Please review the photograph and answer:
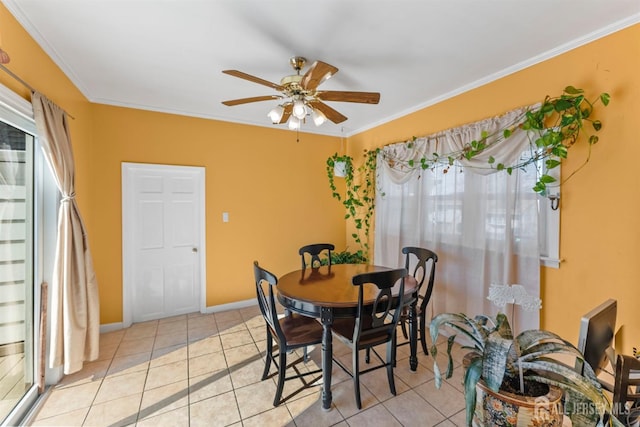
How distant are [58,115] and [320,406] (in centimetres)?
291

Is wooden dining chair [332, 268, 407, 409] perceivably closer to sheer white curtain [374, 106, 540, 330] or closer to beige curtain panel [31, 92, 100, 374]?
sheer white curtain [374, 106, 540, 330]

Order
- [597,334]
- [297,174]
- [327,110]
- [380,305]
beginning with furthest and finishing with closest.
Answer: [297,174]
[327,110]
[380,305]
[597,334]

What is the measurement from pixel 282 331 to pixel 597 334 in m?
1.73

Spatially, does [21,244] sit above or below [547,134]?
below

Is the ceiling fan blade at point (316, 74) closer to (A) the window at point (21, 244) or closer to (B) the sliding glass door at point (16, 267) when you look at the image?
(A) the window at point (21, 244)

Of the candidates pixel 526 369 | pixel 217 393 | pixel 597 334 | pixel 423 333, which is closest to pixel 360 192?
pixel 423 333

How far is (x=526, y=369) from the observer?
897 millimetres

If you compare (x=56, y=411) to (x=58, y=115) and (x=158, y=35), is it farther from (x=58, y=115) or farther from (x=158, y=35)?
(x=158, y=35)

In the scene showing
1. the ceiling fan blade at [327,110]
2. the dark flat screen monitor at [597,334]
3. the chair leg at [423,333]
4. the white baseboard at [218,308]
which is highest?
the ceiling fan blade at [327,110]

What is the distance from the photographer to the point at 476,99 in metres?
2.70

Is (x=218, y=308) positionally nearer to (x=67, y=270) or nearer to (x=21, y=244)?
(x=67, y=270)

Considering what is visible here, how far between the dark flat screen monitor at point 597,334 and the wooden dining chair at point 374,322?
0.99m

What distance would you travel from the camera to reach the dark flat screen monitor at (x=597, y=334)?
987 millimetres

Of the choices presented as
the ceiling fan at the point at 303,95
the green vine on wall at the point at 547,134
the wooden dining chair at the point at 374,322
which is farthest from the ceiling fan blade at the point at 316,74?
the green vine on wall at the point at 547,134
